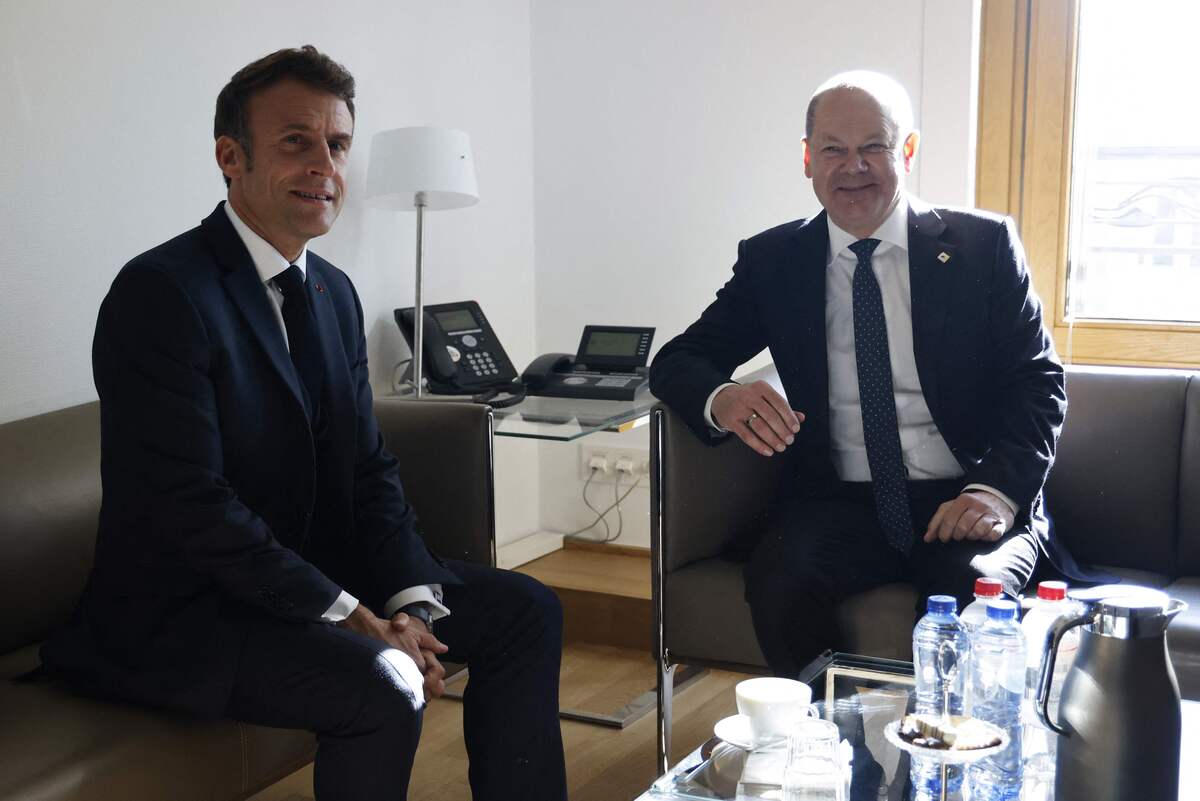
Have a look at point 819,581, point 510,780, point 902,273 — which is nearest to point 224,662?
point 510,780

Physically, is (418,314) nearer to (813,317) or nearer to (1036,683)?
(813,317)

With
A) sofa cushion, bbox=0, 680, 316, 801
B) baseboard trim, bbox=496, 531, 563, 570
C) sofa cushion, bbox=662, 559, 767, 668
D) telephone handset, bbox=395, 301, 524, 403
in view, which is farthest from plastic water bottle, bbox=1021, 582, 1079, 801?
baseboard trim, bbox=496, 531, 563, 570

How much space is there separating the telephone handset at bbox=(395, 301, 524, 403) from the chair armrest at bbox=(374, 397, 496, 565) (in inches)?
22.1

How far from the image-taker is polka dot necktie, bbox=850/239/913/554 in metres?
2.35

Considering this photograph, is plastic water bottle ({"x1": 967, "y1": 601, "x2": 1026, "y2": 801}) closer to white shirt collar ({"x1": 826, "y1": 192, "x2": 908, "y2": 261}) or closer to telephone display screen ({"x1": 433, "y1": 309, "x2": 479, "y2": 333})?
white shirt collar ({"x1": 826, "y1": 192, "x2": 908, "y2": 261})

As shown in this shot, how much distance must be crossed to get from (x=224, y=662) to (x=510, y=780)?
0.50 m

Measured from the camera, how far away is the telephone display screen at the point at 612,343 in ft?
10.5

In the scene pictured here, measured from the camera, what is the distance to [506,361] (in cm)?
319

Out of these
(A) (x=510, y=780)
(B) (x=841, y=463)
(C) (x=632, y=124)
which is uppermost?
(C) (x=632, y=124)

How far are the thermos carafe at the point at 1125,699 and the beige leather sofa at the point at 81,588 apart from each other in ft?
3.79

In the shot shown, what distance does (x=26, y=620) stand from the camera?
6.70 ft

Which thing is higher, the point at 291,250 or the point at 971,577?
the point at 291,250

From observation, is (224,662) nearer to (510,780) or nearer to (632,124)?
(510,780)

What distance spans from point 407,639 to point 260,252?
0.66m
